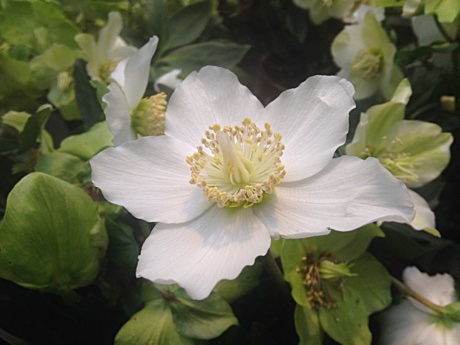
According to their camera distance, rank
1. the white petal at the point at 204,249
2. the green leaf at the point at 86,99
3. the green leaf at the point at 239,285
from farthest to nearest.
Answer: the green leaf at the point at 86,99, the green leaf at the point at 239,285, the white petal at the point at 204,249

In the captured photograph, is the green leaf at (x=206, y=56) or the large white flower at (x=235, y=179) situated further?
the green leaf at (x=206, y=56)

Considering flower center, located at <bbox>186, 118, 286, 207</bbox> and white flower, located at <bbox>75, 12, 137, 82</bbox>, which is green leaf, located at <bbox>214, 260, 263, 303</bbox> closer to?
flower center, located at <bbox>186, 118, 286, 207</bbox>

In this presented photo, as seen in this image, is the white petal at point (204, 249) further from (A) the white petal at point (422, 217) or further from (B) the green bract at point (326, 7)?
(B) the green bract at point (326, 7)

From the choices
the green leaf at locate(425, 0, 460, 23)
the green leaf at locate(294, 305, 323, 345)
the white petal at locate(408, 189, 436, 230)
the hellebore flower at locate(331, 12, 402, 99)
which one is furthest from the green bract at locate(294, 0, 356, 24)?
the green leaf at locate(294, 305, 323, 345)

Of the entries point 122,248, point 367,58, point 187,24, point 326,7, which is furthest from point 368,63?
point 122,248

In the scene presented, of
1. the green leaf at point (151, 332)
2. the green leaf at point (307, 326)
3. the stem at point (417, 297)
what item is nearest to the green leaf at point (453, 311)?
the stem at point (417, 297)

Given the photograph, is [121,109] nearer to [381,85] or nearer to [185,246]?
[185,246]
